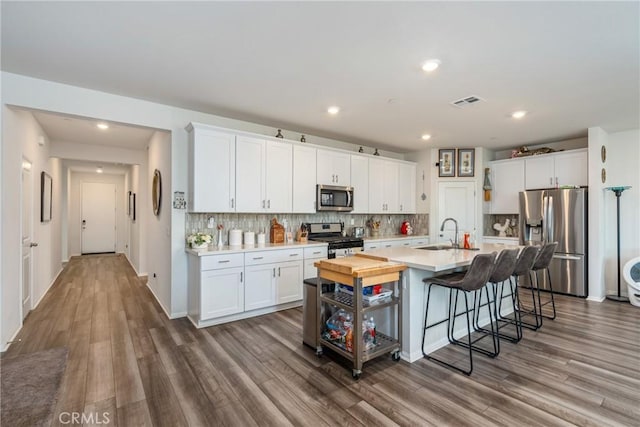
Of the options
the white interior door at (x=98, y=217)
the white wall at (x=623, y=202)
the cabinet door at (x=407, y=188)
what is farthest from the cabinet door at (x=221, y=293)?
the white interior door at (x=98, y=217)

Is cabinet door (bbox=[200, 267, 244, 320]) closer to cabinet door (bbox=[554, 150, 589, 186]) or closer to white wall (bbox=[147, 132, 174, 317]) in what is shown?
white wall (bbox=[147, 132, 174, 317])

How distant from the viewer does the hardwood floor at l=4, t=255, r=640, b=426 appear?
1968mm

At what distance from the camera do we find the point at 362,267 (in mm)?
2447

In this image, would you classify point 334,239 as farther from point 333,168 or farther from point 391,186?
point 391,186

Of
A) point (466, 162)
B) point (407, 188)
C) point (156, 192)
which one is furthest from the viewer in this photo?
point (407, 188)

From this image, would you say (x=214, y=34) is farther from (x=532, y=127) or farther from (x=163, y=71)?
(x=532, y=127)

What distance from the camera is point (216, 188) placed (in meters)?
3.74

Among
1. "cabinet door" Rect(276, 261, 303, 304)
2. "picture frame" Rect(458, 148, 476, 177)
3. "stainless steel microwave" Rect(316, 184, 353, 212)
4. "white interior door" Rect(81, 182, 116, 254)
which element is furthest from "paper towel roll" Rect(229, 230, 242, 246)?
"white interior door" Rect(81, 182, 116, 254)

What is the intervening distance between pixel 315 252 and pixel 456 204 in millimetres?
3298

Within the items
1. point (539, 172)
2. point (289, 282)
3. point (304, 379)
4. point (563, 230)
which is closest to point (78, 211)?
point (289, 282)

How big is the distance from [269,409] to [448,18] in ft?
9.13

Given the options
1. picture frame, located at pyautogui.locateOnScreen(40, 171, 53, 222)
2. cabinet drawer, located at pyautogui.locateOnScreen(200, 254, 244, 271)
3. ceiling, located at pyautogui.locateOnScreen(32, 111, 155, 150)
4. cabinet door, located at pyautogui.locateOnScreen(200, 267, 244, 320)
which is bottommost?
cabinet door, located at pyautogui.locateOnScreen(200, 267, 244, 320)

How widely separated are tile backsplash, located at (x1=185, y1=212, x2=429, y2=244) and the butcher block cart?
1.90 m

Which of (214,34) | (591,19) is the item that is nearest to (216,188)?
(214,34)
